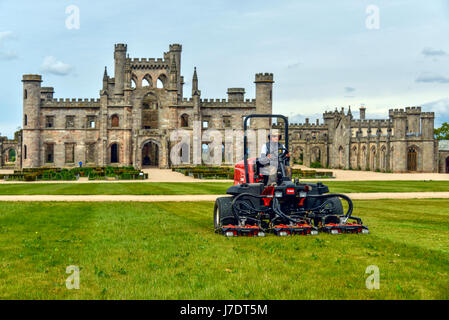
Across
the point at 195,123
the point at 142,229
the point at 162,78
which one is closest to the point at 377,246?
the point at 142,229

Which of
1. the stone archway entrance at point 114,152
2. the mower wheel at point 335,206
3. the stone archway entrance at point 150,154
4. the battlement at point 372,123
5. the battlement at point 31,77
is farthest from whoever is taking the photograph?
the battlement at point 372,123

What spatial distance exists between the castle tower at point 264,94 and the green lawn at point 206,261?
2126 inches

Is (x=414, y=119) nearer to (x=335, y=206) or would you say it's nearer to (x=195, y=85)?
(x=195, y=85)

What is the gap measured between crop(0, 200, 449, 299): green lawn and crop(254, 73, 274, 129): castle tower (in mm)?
54011

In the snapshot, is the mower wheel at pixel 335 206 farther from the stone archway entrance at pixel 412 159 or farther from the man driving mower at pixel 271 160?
the stone archway entrance at pixel 412 159

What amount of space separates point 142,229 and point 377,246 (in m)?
5.87

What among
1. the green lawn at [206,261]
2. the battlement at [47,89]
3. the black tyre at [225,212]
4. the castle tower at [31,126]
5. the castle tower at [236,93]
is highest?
the battlement at [47,89]

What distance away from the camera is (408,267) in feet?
25.8

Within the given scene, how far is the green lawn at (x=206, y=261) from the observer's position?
6602 mm

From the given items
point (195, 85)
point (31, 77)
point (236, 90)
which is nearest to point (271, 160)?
point (195, 85)

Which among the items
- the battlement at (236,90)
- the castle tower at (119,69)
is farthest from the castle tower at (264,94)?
the castle tower at (119,69)

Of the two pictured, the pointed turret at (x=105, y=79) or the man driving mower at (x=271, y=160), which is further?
the pointed turret at (x=105, y=79)

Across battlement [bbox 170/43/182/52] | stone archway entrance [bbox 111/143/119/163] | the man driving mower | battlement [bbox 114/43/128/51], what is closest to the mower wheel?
the man driving mower
